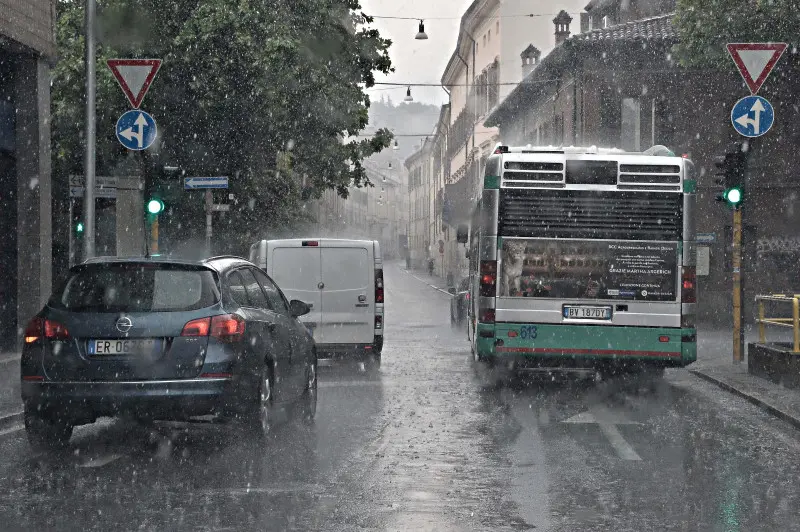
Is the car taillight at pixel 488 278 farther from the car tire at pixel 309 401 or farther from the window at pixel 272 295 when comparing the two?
the window at pixel 272 295

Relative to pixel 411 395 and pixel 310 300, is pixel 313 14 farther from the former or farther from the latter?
pixel 411 395

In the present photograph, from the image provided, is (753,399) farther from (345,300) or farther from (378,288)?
(345,300)

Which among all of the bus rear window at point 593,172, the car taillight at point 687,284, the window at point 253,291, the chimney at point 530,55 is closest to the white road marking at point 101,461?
the window at point 253,291

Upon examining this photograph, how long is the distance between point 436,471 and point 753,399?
234 inches

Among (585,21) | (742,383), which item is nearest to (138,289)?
(742,383)

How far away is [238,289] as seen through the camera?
33.4ft

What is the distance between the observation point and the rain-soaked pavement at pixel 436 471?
Result: 7.00 meters

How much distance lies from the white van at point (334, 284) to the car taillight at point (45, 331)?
847cm

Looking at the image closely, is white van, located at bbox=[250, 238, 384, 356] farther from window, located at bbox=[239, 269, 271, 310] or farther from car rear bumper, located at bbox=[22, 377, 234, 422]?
car rear bumper, located at bbox=[22, 377, 234, 422]

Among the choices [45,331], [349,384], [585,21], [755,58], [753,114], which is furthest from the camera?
[585,21]

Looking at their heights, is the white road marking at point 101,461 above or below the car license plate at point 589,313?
below

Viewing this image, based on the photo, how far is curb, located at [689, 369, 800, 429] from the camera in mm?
11734

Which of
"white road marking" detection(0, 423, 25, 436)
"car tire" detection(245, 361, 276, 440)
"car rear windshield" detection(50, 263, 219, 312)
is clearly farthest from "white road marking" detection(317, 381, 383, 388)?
"car rear windshield" detection(50, 263, 219, 312)

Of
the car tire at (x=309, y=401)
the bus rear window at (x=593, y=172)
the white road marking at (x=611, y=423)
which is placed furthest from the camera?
the bus rear window at (x=593, y=172)
